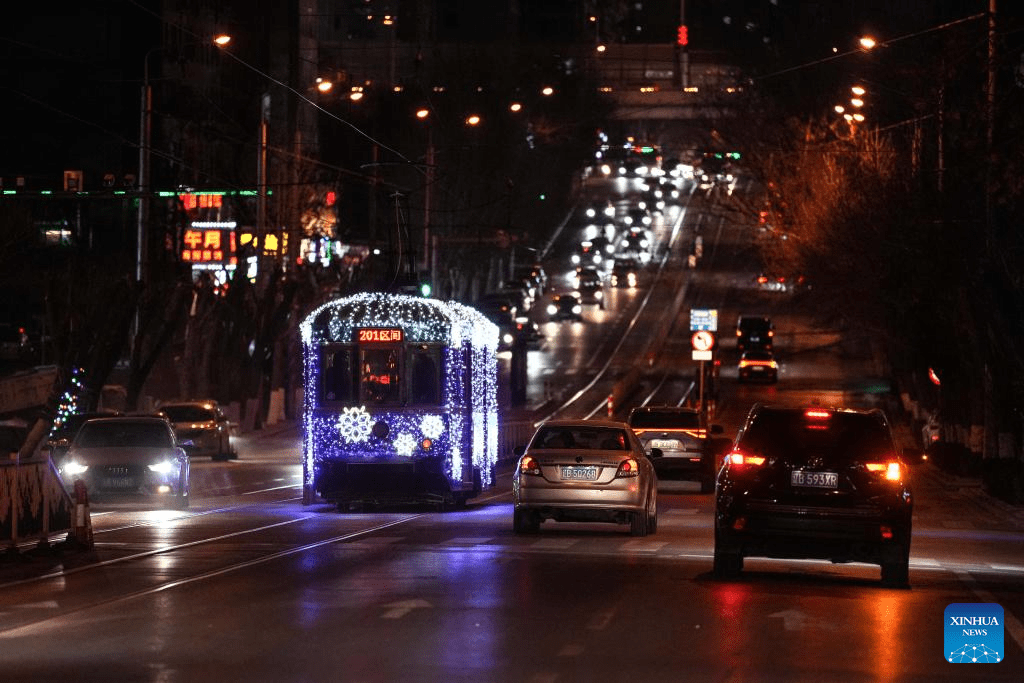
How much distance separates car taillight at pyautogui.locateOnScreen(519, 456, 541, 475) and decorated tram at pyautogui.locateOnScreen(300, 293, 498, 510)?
4.16 metres

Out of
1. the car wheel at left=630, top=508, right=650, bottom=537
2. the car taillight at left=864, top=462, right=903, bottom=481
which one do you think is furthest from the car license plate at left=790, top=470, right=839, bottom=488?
the car wheel at left=630, top=508, right=650, bottom=537

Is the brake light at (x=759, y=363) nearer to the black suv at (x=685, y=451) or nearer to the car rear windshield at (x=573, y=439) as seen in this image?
the black suv at (x=685, y=451)

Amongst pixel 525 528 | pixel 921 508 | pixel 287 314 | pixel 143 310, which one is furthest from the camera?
pixel 287 314

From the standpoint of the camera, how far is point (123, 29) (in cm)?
8469

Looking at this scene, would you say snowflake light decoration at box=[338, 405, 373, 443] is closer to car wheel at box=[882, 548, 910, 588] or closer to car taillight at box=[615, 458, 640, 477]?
car taillight at box=[615, 458, 640, 477]

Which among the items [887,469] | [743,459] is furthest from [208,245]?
[887,469]

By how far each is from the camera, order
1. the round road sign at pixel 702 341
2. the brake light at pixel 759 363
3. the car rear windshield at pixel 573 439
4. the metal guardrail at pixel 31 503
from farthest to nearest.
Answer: the brake light at pixel 759 363 < the round road sign at pixel 702 341 < the car rear windshield at pixel 573 439 < the metal guardrail at pixel 31 503

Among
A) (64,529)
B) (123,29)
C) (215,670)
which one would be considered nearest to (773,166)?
(123,29)

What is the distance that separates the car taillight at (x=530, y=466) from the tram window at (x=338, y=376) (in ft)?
16.1

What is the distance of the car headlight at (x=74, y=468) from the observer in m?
29.3

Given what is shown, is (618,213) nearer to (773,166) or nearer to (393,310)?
(773,166)

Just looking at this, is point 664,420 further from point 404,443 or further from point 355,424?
point 355,424

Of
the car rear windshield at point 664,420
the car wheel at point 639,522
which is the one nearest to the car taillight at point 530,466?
the car wheel at point 639,522

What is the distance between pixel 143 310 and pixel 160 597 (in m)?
38.8
